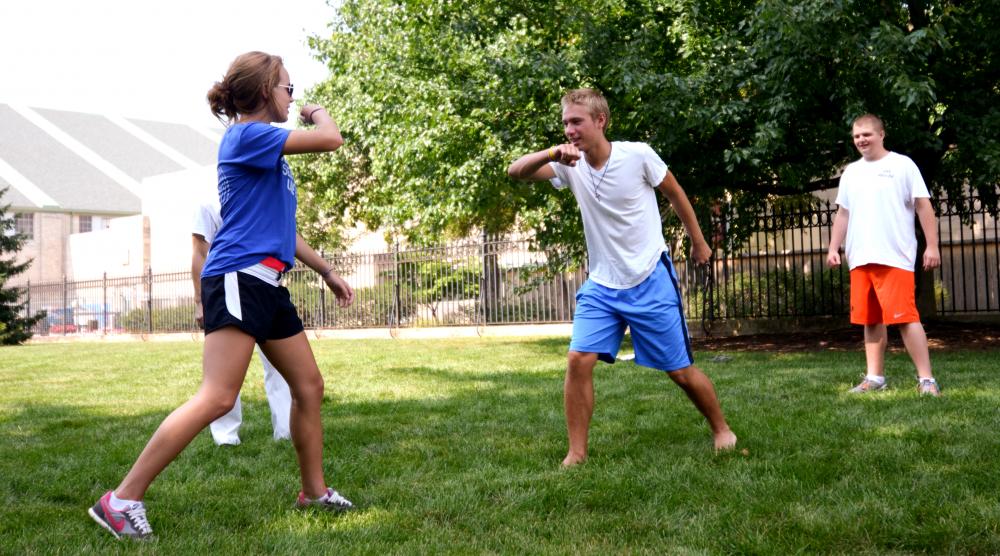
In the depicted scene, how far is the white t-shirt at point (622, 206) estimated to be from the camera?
4.46 metres

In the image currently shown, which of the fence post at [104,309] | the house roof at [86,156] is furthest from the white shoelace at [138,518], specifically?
the house roof at [86,156]

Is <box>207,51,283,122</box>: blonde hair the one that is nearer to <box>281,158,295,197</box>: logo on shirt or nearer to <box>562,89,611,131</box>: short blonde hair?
<box>281,158,295,197</box>: logo on shirt

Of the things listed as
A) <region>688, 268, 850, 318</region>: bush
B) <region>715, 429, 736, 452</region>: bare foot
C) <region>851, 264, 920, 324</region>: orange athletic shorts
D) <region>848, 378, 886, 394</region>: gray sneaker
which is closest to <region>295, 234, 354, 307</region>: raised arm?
<region>715, 429, 736, 452</region>: bare foot

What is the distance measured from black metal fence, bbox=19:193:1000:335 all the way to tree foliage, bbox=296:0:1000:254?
1.97 meters

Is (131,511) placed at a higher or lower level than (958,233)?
lower

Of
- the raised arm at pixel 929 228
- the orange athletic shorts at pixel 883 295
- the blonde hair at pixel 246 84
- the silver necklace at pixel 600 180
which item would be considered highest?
the blonde hair at pixel 246 84

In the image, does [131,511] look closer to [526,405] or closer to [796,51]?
[526,405]

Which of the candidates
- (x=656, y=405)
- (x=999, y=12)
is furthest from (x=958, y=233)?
(x=656, y=405)

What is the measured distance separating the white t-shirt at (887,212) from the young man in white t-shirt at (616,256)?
2.33m

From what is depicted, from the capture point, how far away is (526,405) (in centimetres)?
678

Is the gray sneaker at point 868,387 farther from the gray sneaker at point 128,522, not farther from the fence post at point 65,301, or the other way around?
the fence post at point 65,301

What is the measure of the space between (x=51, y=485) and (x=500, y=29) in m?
9.73

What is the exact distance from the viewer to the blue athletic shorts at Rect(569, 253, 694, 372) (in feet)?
14.8

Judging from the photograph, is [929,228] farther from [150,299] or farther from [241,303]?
[150,299]
